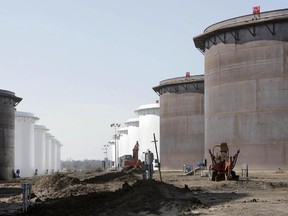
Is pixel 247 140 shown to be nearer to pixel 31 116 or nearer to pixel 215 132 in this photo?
pixel 215 132

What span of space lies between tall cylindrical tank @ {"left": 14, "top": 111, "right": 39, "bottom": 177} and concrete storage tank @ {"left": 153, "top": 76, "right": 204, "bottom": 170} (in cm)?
3447

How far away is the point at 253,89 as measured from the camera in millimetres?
40000

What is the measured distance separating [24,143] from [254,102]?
2286 inches

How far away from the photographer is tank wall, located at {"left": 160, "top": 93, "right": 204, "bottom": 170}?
58.3 meters

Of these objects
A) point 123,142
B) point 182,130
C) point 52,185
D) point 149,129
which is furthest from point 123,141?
point 52,185

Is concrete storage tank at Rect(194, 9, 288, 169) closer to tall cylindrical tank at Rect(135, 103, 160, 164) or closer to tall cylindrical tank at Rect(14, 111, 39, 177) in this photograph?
tall cylindrical tank at Rect(135, 103, 160, 164)

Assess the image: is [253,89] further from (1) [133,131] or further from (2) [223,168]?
(1) [133,131]

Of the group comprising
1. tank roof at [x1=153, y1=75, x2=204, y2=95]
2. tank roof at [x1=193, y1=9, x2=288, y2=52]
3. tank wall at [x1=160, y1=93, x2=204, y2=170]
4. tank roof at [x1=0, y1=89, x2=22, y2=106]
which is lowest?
tank wall at [x1=160, y1=93, x2=204, y2=170]

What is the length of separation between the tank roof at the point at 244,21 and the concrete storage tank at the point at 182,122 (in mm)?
13502

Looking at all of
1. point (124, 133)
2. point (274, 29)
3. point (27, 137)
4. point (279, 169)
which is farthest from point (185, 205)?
point (124, 133)

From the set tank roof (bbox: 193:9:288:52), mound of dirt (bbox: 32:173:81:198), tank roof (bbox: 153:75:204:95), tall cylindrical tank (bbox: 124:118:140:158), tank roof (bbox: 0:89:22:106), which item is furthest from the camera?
tall cylindrical tank (bbox: 124:118:140:158)

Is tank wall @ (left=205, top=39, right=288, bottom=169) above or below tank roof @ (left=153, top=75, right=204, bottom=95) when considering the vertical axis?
below

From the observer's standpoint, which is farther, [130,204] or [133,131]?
[133,131]

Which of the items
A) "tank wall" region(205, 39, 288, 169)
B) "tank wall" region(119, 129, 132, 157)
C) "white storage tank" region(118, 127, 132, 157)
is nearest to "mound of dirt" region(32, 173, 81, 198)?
"tank wall" region(205, 39, 288, 169)
